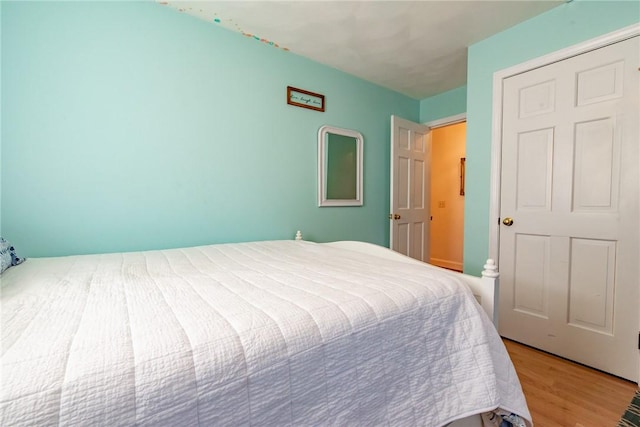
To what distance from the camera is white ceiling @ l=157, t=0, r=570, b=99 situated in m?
A: 1.81

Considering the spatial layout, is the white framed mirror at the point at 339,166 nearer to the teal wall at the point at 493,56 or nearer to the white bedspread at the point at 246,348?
the teal wall at the point at 493,56

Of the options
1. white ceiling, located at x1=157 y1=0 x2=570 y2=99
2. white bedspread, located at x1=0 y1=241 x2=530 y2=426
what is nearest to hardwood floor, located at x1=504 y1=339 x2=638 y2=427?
white bedspread, located at x1=0 y1=241 x2=530 y2=426

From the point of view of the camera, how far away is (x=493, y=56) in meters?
2.17

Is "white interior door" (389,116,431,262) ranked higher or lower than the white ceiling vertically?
lower

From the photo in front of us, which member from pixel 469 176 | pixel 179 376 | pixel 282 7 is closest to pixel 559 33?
pixel 469 176

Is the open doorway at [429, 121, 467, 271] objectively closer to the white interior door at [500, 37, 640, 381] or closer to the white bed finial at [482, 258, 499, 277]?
the white interior door at [500, 37, 640, 381]

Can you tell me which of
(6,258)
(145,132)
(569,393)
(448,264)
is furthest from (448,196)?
(6,258)

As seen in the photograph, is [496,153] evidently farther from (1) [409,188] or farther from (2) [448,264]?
(2) [448,264]

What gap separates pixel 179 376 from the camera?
0.51 metres

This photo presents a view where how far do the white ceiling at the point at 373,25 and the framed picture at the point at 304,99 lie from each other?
0.33 m

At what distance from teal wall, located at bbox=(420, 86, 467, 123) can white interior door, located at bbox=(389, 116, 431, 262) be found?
8.1 inches

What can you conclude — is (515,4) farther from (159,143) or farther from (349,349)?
(159,143)

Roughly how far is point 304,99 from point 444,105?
1822mm

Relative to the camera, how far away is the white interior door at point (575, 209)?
162cm
